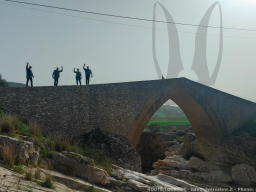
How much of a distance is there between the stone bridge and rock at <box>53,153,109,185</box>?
3320mm

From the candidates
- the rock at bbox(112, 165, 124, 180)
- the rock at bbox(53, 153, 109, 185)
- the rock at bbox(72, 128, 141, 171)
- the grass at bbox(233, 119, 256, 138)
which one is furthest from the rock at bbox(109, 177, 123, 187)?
the grass at bbox(233, 119, 256, 138)

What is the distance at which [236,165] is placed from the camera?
48.9 feet

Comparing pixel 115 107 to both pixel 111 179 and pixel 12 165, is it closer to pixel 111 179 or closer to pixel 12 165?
pixel 111 179

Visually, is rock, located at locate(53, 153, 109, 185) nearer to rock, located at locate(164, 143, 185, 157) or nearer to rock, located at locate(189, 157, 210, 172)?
rock, located at locate(189, 157, 210, 172)

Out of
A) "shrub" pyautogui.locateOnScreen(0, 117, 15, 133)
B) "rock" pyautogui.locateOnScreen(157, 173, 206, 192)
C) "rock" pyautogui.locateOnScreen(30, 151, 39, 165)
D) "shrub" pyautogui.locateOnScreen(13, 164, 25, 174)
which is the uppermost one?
"shrub" pyautogui.locateOnScreen(0, 117, 15, 133)

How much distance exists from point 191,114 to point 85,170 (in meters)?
13.7

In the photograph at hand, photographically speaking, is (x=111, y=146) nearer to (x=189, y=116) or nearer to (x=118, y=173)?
(x=118, y=173)

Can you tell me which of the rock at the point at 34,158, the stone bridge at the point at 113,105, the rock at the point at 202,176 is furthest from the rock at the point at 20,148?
the rock at the point at 202,176

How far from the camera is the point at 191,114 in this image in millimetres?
18359

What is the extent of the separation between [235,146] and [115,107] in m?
9.76

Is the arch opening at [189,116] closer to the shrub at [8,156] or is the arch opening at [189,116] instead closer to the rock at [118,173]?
the rock at [118,173]

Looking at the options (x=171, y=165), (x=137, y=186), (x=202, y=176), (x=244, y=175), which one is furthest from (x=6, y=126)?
(x=244, y=175)

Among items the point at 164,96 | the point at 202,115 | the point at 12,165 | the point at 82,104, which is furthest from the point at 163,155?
the point at 12,165

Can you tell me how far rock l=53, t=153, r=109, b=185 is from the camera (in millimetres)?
5879
